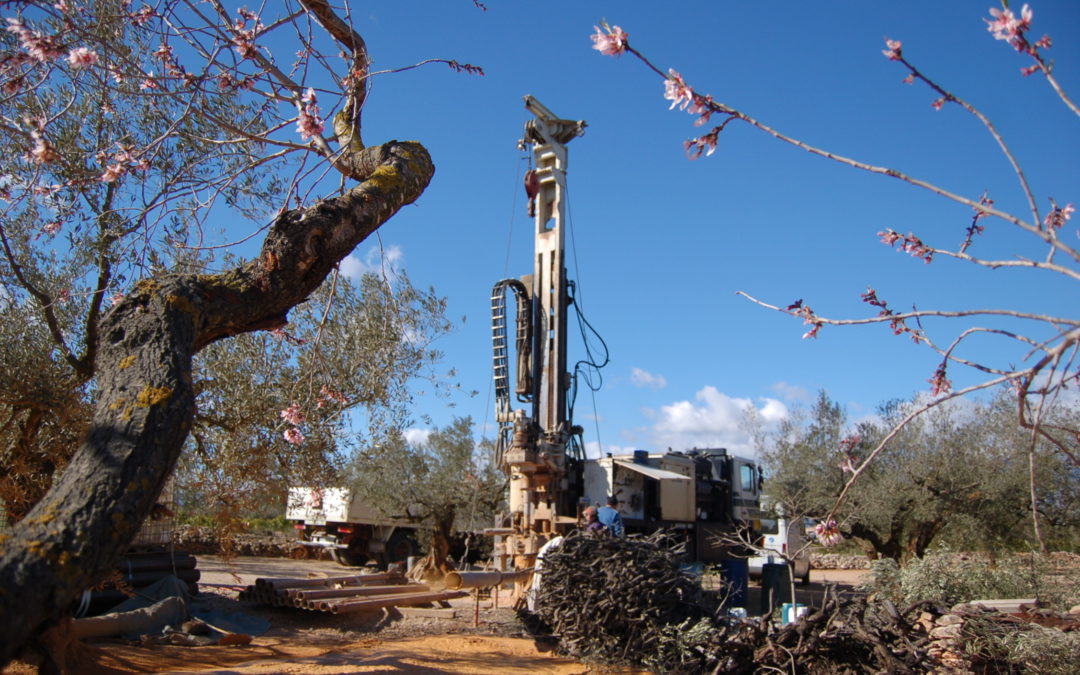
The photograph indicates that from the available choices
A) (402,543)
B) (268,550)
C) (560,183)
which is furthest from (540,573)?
(268,550)

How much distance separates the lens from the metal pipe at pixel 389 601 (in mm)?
10078

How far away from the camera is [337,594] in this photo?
10.7 m

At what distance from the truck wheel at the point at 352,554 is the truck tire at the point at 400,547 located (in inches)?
29.1

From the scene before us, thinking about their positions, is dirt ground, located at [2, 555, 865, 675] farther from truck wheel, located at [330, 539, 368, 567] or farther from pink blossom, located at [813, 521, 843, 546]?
truck wheel, located at [330, 539, 368, 567]

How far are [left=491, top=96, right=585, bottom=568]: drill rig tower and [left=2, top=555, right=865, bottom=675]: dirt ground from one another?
64.7 inches

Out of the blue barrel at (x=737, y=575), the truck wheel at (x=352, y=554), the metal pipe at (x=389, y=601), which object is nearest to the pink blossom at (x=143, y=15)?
the metal pipe at (x=389, y=601)

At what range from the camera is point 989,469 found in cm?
1809

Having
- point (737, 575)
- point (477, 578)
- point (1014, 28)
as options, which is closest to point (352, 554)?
point (737, 575)

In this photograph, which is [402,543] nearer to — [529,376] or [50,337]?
[529,376]

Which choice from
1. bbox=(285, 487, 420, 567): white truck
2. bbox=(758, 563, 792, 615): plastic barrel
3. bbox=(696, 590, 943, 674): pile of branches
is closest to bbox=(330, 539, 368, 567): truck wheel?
bbox=(285, 487, 420, 567): white truck

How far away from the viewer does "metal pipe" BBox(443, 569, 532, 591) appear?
27.6 ft

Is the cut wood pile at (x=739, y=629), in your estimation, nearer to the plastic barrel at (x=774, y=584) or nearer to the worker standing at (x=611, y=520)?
the worker standing at (x=611, y=520)

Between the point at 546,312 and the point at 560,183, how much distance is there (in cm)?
250

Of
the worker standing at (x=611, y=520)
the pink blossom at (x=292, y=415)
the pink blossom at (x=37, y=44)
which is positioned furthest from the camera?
the worker standing at (x=611, y=520)
